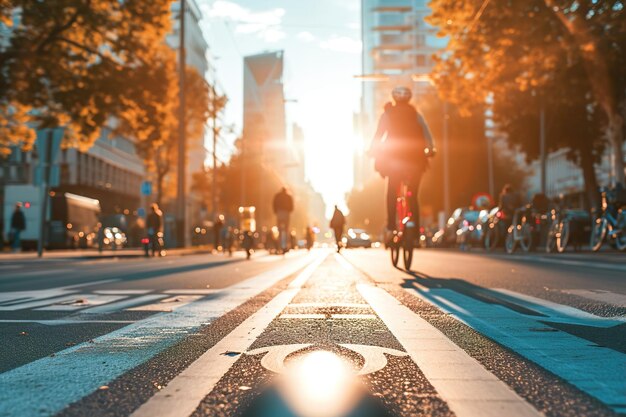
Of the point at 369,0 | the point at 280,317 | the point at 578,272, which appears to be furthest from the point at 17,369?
the point at 369,0

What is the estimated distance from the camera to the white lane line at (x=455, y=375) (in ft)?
6.84

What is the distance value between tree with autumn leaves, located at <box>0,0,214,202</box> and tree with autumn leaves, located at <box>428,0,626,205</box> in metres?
8.95

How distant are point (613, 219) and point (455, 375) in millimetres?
13449

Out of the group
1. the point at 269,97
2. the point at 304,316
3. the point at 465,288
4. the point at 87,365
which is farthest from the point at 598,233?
the point at 269,97

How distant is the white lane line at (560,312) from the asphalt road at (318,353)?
15 mm

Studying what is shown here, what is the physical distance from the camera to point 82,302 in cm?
564

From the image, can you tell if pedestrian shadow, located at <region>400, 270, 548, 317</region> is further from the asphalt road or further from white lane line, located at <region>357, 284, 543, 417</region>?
white lane line, located at <region>357, 284, 543, 417</region>

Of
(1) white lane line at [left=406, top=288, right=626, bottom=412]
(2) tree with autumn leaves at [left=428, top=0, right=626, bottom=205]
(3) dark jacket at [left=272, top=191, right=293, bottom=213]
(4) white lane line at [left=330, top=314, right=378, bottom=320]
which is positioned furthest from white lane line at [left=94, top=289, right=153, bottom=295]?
(2) tree with autumn leaves at [left=428, top=0, right=626, bottom=205]

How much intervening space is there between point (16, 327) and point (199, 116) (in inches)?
1753

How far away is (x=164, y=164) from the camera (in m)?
48.9

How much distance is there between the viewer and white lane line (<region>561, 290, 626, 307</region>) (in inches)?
204

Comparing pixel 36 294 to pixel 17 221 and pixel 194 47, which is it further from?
pixel 194 47

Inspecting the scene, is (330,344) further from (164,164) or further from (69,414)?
(164,164)

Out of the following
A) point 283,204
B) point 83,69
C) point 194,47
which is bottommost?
point 283,204
